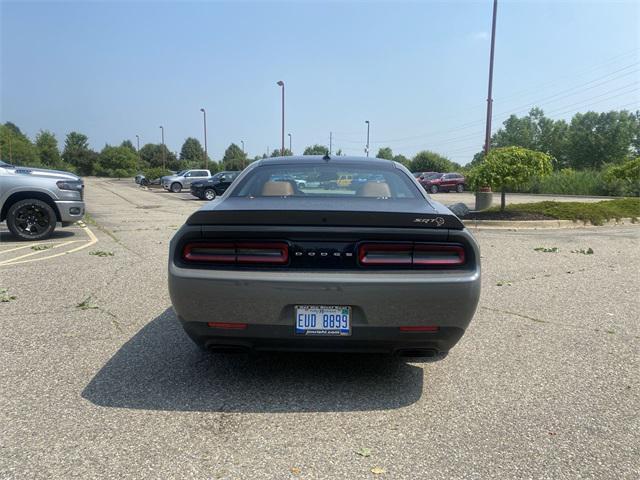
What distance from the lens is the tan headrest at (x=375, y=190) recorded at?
4137mm

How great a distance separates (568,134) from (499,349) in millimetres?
95618

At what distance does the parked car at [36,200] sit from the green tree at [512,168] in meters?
10.1

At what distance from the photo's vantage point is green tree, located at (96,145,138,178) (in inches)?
3287

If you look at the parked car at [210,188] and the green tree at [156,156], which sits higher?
the green tree at [156,156]

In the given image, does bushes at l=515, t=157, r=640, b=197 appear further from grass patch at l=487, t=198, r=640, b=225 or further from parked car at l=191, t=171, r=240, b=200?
parked car at l=191, t=171, r=240, b=200

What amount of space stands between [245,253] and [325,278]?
50 centimetres

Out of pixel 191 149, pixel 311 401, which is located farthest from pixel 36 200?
pixel 191 149

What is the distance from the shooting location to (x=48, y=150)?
81750 millimetres

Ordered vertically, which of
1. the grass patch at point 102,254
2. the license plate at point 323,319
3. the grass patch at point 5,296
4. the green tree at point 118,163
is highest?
the green tree at point 118,163

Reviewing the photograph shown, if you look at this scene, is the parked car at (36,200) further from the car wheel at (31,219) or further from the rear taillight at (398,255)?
the rear taillight at (398,255)

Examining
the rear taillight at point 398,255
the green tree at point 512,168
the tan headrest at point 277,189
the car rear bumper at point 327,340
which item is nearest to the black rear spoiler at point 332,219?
the rear taillight at point 398,255

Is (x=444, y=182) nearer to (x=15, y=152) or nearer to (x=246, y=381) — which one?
(x=246, y=381)

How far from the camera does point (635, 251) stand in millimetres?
9969

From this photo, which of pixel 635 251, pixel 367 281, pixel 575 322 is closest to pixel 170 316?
pixel 367 281
